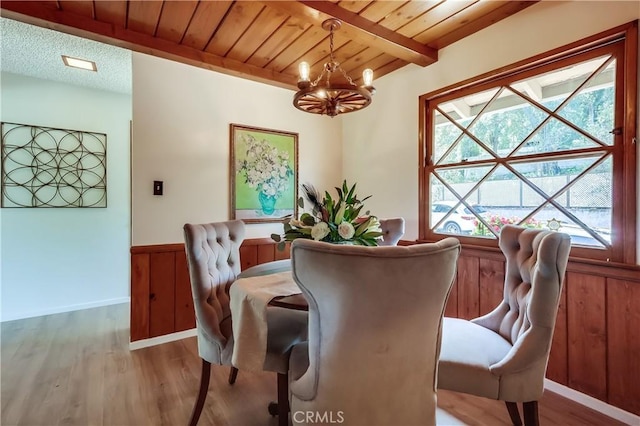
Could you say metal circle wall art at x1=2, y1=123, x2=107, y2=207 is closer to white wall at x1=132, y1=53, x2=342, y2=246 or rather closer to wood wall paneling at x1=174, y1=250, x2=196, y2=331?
white wall at x1=132, y1=53, x2=342, y2=246

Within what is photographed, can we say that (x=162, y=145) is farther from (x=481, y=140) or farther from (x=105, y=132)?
(x=481, y=140)

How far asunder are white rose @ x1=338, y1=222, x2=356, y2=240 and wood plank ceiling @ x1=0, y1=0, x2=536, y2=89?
53.9 inches

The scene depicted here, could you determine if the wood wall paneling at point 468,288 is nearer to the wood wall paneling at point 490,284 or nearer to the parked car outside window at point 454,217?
the wood wall paneling at point 490,284

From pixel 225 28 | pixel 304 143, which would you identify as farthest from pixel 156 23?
pixel 304 143

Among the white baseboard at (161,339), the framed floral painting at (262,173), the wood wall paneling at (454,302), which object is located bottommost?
the white baseboard at (161,339)

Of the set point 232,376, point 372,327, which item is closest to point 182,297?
point 232,376

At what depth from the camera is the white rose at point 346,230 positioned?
1.44 metres

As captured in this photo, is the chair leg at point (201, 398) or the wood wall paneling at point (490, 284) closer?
the chair leg at point (201, 398)

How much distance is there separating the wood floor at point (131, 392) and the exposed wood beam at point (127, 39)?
2309mm

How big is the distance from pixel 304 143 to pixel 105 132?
7.21 feet

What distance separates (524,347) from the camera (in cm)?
121

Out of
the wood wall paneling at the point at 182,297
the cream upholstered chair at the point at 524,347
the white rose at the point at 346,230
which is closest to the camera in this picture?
the cream upholstered chair at the point at 524,347

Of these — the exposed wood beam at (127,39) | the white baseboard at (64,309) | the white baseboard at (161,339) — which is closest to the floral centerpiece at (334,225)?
the white baseboard at (161,339)

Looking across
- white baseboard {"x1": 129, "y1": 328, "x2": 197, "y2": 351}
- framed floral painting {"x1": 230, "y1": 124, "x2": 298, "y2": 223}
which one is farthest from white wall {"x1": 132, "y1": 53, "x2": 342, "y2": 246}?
white baseboard {"x1": 129, "y1": 328, "x2": 197, "y2": 351}
